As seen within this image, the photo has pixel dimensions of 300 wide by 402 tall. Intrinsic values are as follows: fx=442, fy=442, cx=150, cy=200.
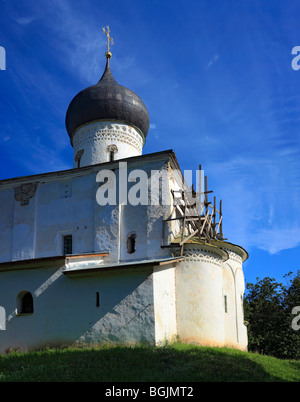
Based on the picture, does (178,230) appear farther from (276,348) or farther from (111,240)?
(276,348)

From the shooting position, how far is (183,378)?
827 cm

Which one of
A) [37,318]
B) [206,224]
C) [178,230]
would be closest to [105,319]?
[37,318]

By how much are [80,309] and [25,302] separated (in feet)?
6.93

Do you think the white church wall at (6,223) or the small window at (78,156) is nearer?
the white church wall at (6,223)

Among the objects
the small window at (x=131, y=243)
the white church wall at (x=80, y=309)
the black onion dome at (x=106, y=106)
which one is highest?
the black onion dome at (x=106, y=106)

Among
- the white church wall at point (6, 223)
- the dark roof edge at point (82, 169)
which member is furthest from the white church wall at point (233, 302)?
the white church wall at point (6, 223)

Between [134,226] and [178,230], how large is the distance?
1714 mm

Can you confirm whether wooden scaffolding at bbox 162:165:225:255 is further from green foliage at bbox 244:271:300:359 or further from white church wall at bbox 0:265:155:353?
green foliage at bbox 244:271:300:359

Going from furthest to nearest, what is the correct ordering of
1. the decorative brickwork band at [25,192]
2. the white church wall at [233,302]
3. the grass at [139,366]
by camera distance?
the decorative brickwork band at [25,192]
the white church wall at [233,302]
the grass at [139,366]

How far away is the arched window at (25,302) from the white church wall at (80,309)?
0.15 metres

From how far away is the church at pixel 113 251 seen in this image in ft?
42.0

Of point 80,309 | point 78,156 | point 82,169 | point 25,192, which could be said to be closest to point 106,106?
point 78,156

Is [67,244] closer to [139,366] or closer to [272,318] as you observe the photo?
[139,366]

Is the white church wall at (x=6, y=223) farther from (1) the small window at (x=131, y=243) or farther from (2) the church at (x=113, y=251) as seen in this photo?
(1) the small window at (x=131, y=243)
